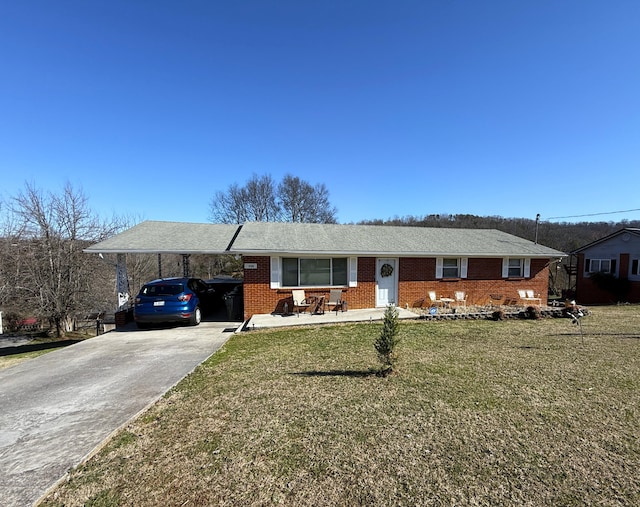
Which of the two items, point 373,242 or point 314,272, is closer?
point 314,272

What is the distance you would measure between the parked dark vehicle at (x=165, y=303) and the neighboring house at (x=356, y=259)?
1.39 meters

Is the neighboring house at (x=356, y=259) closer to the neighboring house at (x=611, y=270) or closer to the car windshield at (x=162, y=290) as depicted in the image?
the car windshield at (x=162, y=290)

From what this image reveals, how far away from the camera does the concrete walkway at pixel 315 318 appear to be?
977 cm

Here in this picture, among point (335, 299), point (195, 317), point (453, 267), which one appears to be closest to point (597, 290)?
point (453, 267)

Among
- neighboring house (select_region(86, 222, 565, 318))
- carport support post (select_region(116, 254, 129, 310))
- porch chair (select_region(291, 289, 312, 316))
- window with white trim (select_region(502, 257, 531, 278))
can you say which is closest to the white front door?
neighboring house (select_region(86, 222, 565, 318))

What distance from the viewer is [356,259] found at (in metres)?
11.9

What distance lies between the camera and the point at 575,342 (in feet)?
25.8

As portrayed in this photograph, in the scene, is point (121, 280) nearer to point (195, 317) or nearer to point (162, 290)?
point (162, 290)

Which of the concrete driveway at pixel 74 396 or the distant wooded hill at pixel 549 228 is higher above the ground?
the distant wooded hill at pixel 549 228

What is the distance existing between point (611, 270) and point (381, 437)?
1057 inches

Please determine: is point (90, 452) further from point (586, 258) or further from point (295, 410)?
point (586, 258)

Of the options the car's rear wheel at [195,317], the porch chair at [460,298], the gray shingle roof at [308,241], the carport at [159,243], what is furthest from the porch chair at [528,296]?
the car's rear wheel at [195,317]

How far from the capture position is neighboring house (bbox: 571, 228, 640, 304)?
20.1 metres

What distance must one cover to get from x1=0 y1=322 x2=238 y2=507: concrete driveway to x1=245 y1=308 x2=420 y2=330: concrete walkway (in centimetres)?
155
